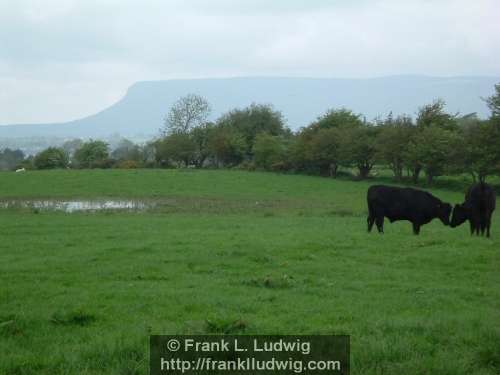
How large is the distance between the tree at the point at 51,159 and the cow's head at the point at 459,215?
7366 cm

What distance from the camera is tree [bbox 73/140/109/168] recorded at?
8635 centimetres

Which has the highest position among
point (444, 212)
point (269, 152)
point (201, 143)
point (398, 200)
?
point (201, 143)

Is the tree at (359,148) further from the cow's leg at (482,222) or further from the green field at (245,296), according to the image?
the green field at (245,296)

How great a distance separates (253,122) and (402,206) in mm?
70915

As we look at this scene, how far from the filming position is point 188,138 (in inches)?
3423

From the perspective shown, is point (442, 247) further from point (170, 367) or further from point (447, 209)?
point (170, 367)

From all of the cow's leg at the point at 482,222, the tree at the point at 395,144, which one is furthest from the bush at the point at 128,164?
the cow's leg at the point at 482,222

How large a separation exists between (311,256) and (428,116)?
165ft

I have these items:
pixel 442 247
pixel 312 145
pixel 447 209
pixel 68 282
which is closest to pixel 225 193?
pixel 312 145

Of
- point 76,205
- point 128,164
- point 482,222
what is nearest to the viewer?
point 482,222

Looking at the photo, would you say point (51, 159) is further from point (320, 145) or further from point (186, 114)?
point (320, 145)

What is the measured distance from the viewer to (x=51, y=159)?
8319 cm

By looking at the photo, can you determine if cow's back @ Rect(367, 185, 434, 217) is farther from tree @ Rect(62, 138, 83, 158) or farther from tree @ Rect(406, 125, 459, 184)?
tree @ Rect(62, 138, 83, 158)

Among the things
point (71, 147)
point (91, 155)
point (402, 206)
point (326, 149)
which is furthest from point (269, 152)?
point (71, 147)
